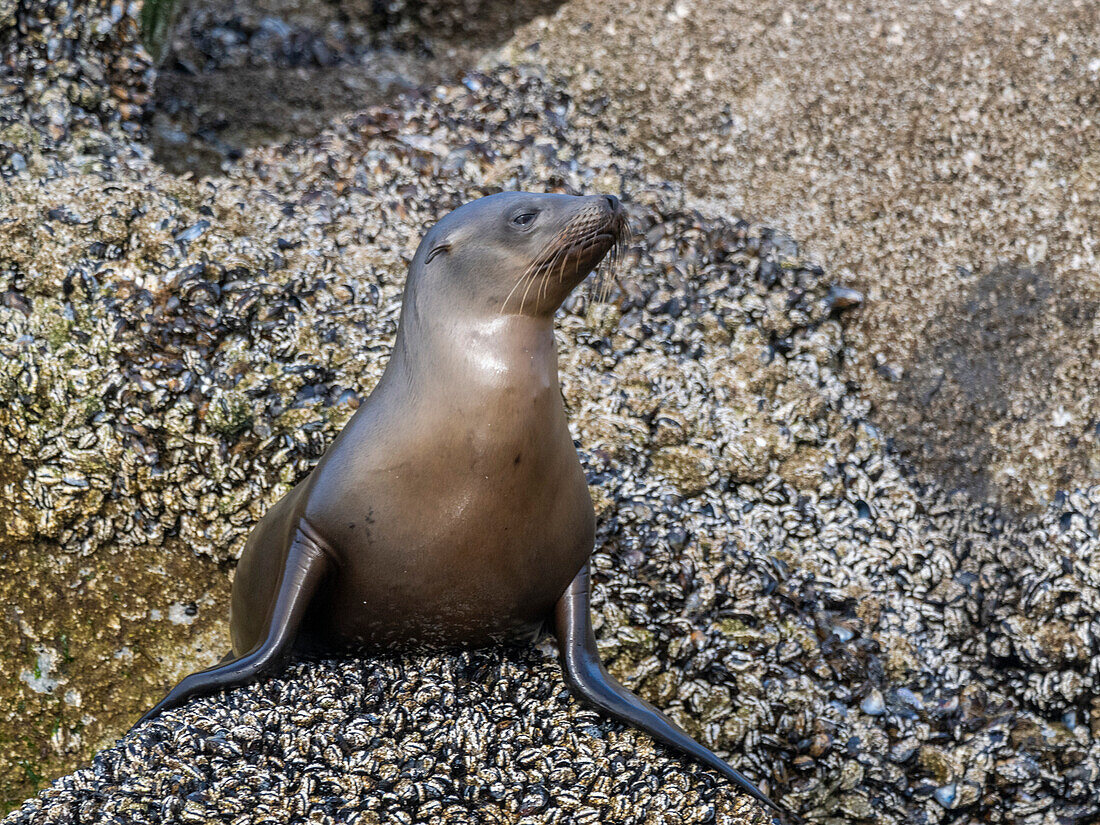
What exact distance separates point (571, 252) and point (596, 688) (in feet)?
4.65

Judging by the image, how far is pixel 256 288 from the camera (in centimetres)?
566

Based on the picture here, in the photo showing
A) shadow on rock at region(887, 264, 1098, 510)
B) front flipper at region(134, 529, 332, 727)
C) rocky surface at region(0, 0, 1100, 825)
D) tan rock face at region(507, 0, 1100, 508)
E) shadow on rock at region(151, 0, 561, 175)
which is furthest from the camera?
shadow on rock at region(151, 0, 561, 175)

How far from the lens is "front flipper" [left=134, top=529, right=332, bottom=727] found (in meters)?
3.62

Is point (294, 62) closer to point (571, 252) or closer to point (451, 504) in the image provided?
point (571, 252)

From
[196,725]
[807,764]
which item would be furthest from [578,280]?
[807,764]

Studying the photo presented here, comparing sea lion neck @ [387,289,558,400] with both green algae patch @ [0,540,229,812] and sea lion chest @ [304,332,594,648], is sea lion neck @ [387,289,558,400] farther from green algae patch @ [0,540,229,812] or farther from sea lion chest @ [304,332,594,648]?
green algae patch @ [0,540,229,812]

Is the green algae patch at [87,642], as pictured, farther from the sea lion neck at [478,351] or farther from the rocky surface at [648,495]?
the sea lion neck at [478,351]

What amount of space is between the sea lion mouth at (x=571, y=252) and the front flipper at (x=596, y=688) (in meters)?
1.01

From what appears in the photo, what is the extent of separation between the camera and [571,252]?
3.67 meters

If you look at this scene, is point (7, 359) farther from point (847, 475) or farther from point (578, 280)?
point (847, 475)

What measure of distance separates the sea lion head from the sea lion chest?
189 mm

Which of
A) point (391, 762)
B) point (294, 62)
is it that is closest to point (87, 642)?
point (391, 762)

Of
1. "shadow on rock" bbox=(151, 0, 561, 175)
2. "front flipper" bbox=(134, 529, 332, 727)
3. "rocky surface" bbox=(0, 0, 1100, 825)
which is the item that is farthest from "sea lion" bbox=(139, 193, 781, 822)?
"shadow on rock" bbox=(151, 0, 561, 175)

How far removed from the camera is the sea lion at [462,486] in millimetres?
3664
